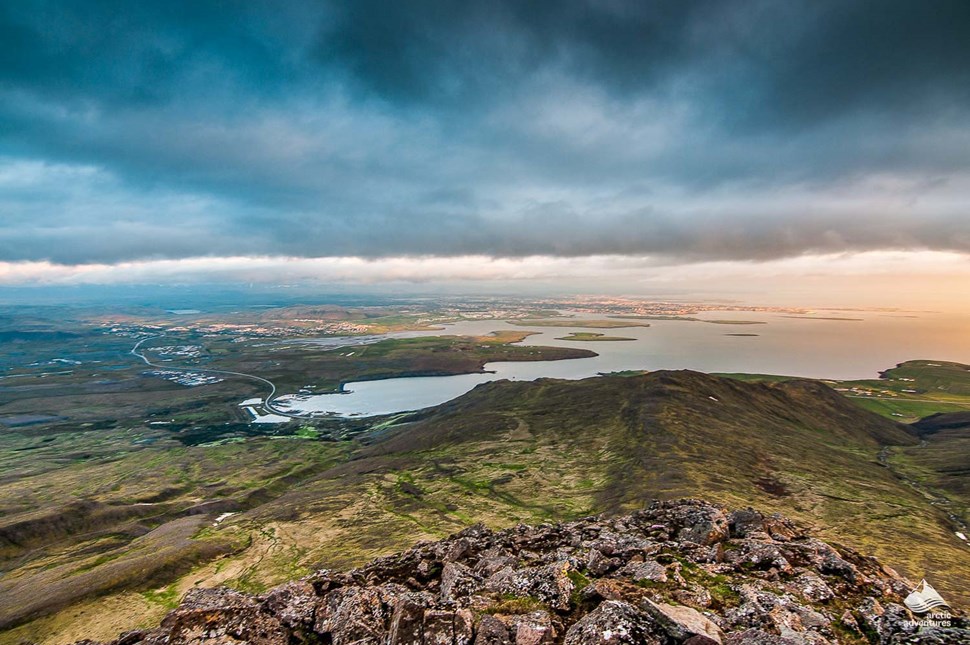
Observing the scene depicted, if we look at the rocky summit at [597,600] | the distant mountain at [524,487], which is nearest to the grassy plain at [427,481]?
the distant mountain at [524,487]

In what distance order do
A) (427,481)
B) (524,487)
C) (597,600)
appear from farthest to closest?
(427,481), (524,487), (597,600)

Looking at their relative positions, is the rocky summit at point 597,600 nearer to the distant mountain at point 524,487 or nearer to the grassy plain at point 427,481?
the distant mountain at point 524,487

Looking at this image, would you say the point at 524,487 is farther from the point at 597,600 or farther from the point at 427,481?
the point at 597,600

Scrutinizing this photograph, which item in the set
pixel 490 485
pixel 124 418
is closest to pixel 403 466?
pixel 490 485

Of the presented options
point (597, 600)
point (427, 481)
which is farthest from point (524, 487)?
point (597, 600)

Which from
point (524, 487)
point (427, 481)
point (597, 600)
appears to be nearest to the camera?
point (597, 600)

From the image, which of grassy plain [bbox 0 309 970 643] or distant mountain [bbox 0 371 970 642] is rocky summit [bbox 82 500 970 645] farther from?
grassy plain [bbox 0 309 970 643]

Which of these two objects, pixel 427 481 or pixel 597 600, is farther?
pixel 427 481

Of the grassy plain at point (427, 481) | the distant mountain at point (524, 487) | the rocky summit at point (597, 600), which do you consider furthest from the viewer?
the grassy plain at point (427, 481)
